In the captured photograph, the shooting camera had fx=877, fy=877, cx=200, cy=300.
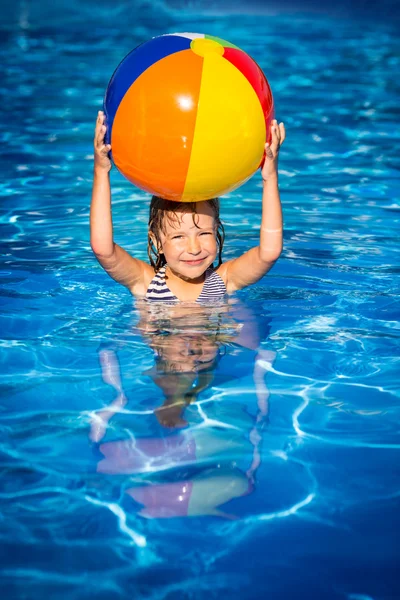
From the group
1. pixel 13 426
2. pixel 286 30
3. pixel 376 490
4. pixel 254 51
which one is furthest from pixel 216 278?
pixel 286 30

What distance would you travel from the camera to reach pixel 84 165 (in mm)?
8219

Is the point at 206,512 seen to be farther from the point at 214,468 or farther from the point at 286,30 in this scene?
the point at 286,30

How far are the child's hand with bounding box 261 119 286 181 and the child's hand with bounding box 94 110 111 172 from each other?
711 millimetres

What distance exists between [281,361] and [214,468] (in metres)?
1.10

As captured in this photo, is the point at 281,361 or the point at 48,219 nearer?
the point at 281,361

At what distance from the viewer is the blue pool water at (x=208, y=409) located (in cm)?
267

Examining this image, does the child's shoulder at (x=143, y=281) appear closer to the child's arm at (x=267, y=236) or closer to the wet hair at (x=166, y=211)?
the wet hair at (x=166, y=211)

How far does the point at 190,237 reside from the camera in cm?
425

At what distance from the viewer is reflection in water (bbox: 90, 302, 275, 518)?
3018 millimetres

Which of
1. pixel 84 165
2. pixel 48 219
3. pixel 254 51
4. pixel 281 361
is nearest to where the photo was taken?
pixel 281 361

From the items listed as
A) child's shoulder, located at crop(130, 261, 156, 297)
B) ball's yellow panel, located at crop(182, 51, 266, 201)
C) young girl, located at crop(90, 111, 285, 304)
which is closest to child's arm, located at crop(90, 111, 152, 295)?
young girl, located at crop(90, 111, 285, 304)

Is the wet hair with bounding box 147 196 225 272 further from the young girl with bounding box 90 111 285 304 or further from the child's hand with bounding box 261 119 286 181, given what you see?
the child's hand with bounding box 261 119 286 181

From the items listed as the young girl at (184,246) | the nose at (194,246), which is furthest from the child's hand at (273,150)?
the nose at (194,246)

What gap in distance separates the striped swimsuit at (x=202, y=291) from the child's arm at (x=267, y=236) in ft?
0.18
